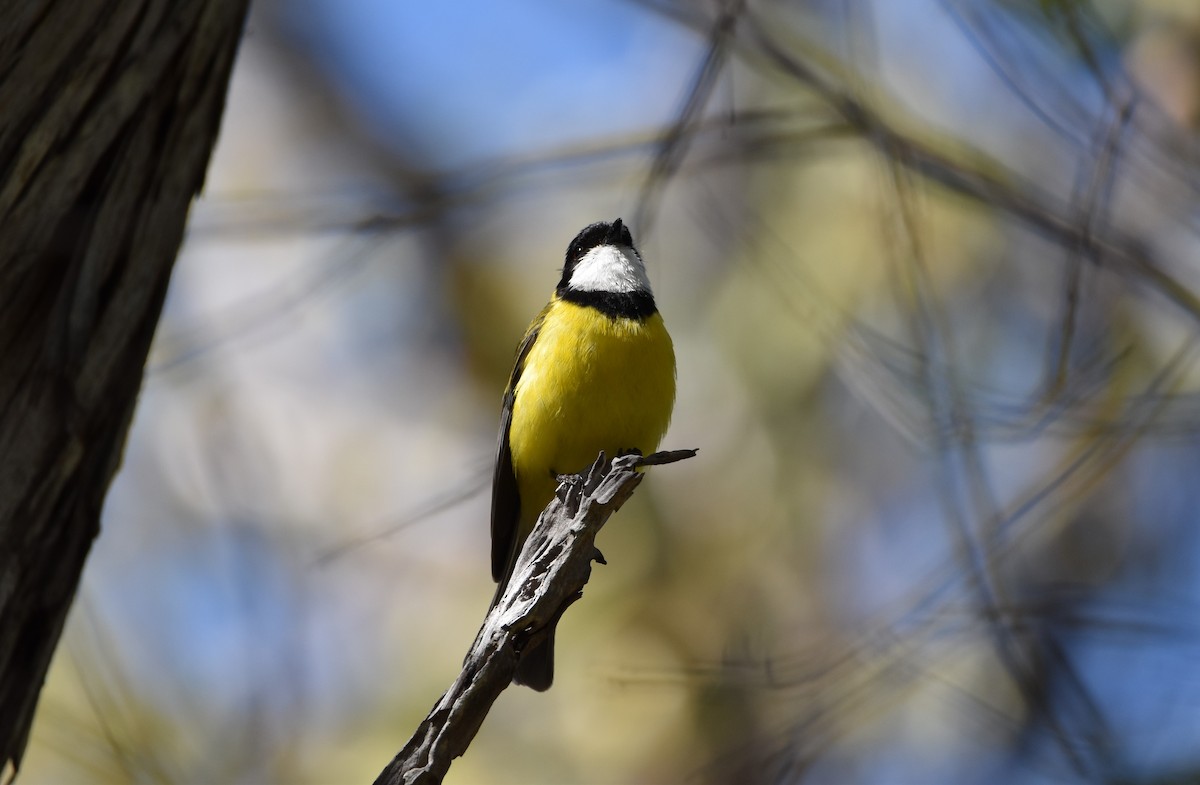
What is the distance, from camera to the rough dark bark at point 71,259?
321cm

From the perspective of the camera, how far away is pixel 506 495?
199 inches

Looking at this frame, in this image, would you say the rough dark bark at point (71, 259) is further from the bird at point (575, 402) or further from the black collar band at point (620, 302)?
the black collar band at point (620, 302)

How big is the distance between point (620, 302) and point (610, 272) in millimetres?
517

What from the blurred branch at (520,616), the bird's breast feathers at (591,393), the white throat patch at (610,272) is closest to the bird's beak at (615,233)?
the white throat patch at (610,272)

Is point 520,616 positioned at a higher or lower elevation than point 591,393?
lower

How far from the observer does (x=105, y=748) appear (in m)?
7.28

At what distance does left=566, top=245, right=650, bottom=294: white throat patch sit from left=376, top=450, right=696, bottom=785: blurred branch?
2.13 metres

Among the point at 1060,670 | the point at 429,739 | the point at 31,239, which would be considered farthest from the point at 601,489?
the point at 1060,670

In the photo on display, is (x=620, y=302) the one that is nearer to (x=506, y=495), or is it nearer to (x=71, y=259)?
(x=506, y=495)

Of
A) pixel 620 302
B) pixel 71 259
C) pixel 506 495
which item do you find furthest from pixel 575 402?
pixel 71 259

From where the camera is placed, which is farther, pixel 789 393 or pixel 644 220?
pixel 789 393

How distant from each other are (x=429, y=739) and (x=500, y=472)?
2536 mm

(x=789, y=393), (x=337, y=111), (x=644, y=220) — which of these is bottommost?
(x=644, y=220)

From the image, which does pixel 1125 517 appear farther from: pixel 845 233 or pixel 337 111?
pixel 337 111
